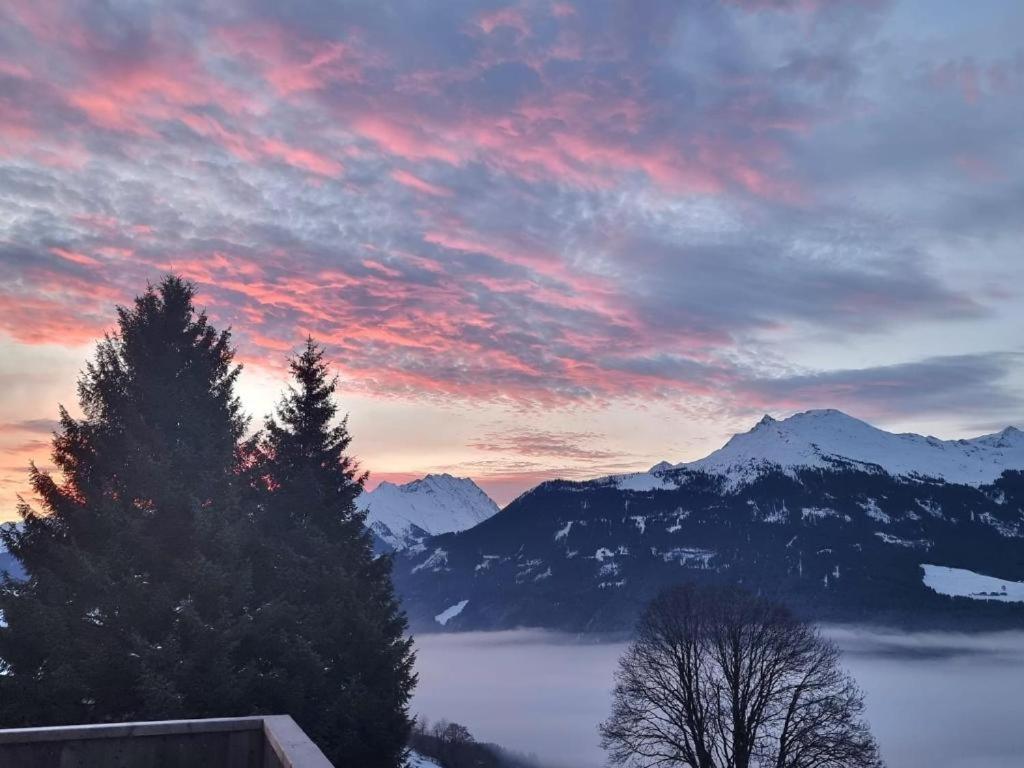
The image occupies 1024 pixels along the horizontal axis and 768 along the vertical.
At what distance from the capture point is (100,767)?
721cm

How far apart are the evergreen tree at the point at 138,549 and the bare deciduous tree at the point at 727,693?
2616 cm

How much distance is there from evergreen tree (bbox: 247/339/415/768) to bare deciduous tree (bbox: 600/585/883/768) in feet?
55.9

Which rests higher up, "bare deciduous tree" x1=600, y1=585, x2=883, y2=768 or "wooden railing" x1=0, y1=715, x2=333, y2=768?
"wooden railing" x1=0, y1=715, x2=333, y2=768

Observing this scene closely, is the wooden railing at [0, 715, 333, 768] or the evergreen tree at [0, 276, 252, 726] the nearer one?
the wooden railing at [0, 715, 333, 768]

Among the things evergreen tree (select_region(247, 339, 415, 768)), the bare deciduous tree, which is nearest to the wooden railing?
evergreen tree (select_region(247, 339, 415, 768))

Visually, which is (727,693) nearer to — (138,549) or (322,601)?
(322,601)

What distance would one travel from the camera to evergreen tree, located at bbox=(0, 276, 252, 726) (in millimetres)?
16422

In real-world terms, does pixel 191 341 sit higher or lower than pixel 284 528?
higher

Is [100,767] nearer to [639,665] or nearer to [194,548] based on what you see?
[194,548]

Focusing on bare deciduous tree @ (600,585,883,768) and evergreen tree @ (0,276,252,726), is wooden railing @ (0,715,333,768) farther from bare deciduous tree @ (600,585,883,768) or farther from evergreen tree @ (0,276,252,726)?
bare deciduous tree @ (600,585,883,768)

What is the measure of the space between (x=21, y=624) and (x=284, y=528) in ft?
28.6

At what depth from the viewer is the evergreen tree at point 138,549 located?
16422 millimetres

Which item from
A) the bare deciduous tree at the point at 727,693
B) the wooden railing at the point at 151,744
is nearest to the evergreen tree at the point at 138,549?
the wooden railing at the point at 151,744

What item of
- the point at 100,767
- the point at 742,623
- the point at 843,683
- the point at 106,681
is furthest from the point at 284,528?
the point at 843,683
